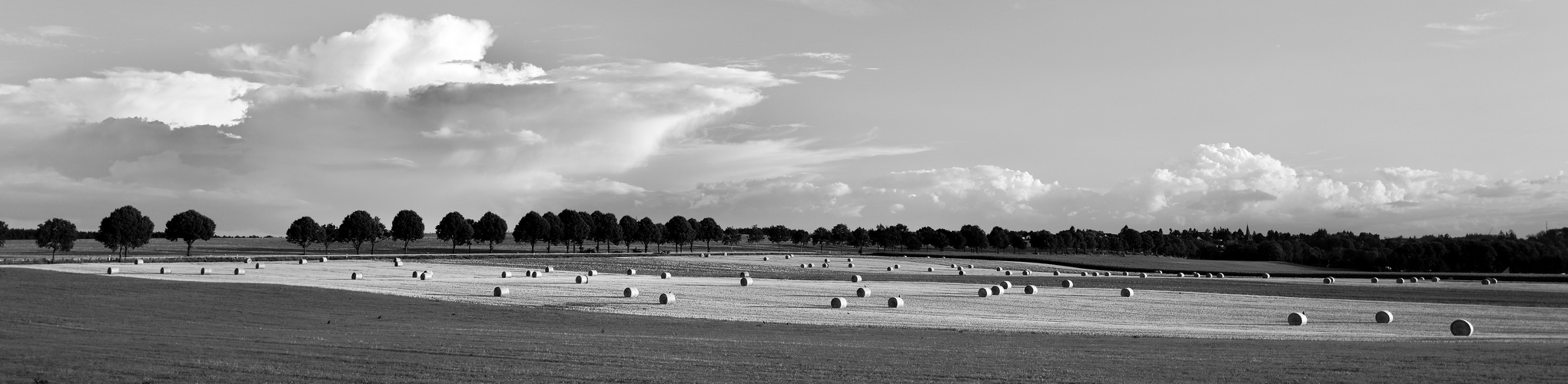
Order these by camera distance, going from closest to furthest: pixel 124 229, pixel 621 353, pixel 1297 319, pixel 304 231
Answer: pixel 621 353, pixel 1297 319, pixel 124 229, pixel 304 231

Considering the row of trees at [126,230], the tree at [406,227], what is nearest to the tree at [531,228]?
the tree at [406,227]

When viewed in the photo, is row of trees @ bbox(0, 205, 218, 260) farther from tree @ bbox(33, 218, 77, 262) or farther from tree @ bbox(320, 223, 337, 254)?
tree @ bbox(320, 223, 337, 254)

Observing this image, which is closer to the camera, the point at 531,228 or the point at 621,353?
the point at 621,353

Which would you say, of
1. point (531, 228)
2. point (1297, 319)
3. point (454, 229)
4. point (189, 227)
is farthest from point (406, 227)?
point (1297, 319)

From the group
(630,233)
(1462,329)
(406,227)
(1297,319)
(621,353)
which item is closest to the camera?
(621,353)

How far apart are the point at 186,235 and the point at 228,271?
71.8 metres

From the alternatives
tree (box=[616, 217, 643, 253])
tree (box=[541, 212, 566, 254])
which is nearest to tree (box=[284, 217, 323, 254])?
tree (box=[541, 212, 566, 254])

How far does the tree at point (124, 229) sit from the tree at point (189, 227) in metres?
9.63

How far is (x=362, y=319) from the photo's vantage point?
3325 cm

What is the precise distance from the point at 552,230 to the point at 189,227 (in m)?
60.2

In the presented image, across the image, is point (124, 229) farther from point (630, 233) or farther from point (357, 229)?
point (630, 233)

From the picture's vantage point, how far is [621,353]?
2172 cm

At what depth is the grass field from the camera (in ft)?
58.0

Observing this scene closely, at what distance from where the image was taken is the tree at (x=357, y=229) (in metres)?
157
